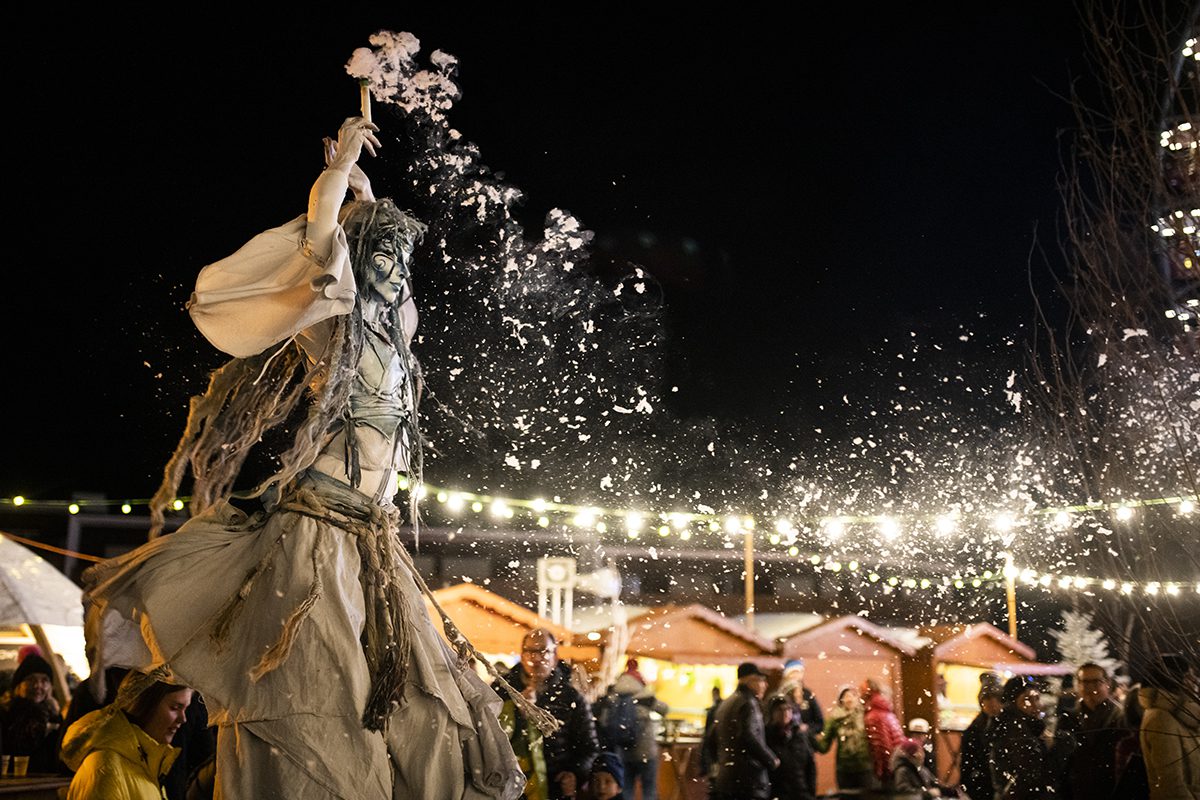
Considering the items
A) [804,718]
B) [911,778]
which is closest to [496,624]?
[804,718]

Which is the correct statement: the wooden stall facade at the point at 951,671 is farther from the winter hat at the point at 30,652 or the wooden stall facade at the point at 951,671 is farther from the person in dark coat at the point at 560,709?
the winter hat at the point at 30,652

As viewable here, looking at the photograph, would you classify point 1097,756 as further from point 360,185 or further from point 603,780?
point 360,185

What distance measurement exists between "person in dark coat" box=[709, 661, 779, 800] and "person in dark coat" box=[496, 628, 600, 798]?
160 centimetres

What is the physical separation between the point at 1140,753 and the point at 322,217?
5.64m

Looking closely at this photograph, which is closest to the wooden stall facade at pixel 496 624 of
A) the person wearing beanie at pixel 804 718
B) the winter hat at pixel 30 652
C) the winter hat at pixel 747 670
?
the winter hat at pixel 30 652

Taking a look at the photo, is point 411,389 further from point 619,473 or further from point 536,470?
point 619,473

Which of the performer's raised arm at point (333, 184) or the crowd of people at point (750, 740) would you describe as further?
the crowd of people at point (750, 740)

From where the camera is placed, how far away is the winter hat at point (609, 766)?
6.33 m

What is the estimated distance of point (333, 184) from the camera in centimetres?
319

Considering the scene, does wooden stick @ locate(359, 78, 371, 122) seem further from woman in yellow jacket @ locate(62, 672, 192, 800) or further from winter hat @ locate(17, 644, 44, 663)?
winter hat @ locate(17, 644, 44, 663)

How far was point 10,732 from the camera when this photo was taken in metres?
6.88

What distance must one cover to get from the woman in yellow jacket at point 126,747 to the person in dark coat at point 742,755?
174 inches

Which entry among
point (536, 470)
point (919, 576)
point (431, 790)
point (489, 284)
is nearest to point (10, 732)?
point (489, 284)

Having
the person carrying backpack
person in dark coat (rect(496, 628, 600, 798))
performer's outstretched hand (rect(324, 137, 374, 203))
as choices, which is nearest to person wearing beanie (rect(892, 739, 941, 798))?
the person carrying backpack
